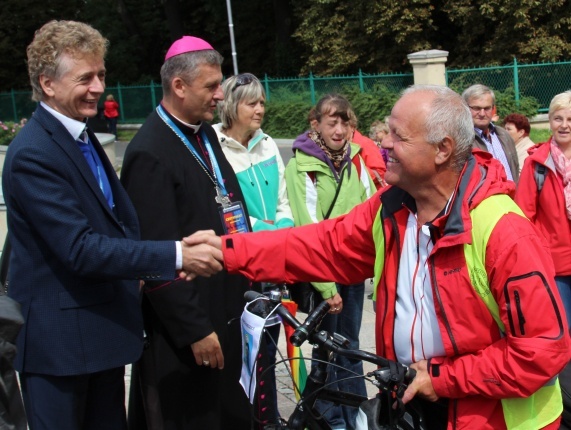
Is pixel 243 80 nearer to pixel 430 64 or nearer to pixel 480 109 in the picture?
pixel 480 109

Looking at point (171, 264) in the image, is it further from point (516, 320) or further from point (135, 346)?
point (516, 320)

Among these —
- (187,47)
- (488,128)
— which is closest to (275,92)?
(488,128)

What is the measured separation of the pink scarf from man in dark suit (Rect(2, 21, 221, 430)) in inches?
119

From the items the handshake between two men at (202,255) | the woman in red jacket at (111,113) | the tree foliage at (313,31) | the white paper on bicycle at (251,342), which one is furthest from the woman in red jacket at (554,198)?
the woman in red jacket at (111,113)

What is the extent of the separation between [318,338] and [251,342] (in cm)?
28

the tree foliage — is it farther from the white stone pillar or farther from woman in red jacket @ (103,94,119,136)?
the white stone pillar

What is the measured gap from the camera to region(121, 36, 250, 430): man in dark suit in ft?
12.3

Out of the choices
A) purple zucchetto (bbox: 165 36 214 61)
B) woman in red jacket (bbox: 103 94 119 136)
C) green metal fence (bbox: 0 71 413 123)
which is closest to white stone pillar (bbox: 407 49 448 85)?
green metal fence (bbox: 0 71 413 123)

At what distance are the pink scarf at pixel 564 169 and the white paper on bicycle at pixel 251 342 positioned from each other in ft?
9.90

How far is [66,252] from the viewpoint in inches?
125

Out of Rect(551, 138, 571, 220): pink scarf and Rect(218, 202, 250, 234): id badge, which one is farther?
Rect(551, 138, 571, 220): pink scarf

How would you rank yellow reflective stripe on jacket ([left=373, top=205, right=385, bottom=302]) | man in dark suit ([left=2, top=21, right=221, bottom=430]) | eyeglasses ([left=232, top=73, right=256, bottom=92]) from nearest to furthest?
yellow reflective stripe on jacket ([left=373, top=205, right=385, bottom=302]), man in dark suit ([left=2, top=21, right=221, bottom=430]), eyeglasses ([left=232, top=73, right=256, bottom=92])

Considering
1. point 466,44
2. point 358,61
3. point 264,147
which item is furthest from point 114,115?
point 264,147

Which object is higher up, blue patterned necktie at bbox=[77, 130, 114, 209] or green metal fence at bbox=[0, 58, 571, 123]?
green metal fence at bbox=[0, 58, 571, 123]
